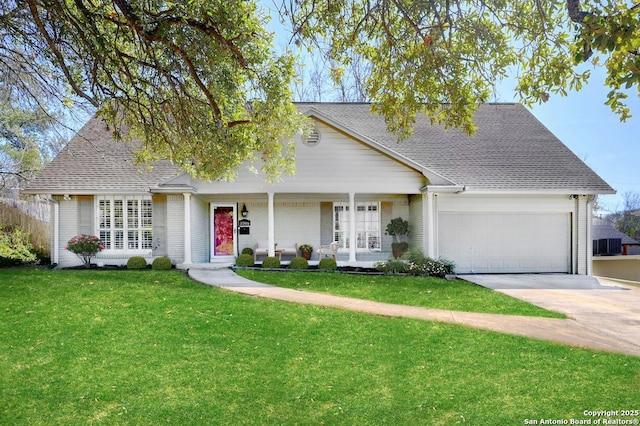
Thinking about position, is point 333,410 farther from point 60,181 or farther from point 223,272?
point 60,181

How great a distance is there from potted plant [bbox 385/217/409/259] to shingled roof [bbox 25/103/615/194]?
7.37ft

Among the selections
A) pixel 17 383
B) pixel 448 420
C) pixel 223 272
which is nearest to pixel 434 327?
pixel 448 420

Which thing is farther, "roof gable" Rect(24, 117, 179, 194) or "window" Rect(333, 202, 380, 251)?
"window" Rect(333, 202, 380, 251)

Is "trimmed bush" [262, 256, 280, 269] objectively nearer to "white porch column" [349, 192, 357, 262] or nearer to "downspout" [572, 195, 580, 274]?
"white porch column" [349, 192, 357, 262]

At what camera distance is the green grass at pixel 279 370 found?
5020 mm

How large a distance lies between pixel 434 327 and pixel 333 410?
337 centimetres

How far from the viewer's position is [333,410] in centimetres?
509

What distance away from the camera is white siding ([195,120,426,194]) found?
1588cm

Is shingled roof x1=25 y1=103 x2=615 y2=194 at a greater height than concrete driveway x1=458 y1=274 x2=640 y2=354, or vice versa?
shingled roof x1=25 y1=103 x2=615 y2=194

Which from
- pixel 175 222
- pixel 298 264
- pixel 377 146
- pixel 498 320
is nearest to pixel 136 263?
pixel 175 222

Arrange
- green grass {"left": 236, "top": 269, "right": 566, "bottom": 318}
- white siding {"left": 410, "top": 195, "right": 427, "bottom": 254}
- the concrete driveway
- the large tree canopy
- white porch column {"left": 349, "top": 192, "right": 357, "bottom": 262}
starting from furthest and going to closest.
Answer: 1. white siding {"left": 410, "top": 195, "right": 427, "bottom": 254}
2. white porch column {"left": 349, "top": 192, "right": 357, "bottom": 262}
3. green grass {"left": 236, "top": 269, "right": 566, "bottom": 318}
4. the concrete driveway
5. the large tree canopy

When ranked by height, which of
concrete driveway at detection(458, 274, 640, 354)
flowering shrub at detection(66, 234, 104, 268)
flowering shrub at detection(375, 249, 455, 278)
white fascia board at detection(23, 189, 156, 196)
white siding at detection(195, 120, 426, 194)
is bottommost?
concrete driveway at detection(458, 274, 640, 354)

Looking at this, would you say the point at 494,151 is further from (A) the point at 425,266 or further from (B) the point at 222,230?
(B) the point at 222,230

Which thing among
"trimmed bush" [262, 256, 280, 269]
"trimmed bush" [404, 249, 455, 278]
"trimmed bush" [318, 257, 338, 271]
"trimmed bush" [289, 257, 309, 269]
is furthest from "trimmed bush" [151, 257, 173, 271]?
"trimmed bush" [404, 249, 455, 278]
